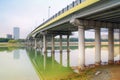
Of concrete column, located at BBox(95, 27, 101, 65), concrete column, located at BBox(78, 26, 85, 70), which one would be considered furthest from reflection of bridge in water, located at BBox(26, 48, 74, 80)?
concrete column, located at BBox(95, 27, 101, 65)

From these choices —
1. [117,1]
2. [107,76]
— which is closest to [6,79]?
[107,76]

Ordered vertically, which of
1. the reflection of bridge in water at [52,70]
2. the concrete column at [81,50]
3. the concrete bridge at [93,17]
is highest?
the concrete bridge at [93,17]

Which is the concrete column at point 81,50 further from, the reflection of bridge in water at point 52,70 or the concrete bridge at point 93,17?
the reflection of bridge in water at point 52,70

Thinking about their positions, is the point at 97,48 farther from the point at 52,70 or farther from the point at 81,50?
the point at 52,70

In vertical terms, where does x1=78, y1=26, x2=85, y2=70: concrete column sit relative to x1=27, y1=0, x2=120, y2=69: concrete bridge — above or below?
below

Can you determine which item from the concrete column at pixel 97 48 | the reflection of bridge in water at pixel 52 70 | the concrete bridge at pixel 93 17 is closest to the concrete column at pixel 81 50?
the concrete bridge at pixel 93 17

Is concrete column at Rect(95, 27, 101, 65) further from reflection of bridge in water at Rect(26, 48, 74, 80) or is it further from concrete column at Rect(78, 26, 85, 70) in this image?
reflection of bridge in water at Rect(26, 48, 74, 80)

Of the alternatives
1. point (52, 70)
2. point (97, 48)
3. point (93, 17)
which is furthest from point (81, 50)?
point (52, 70)

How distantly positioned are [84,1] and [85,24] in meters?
5.88

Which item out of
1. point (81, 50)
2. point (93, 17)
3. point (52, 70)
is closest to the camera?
point (93, 17)

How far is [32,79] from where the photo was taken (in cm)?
2475

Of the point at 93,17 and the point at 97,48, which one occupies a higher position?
the point at 93,17

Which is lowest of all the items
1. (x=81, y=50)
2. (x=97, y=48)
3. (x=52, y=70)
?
(x=52, y=70)

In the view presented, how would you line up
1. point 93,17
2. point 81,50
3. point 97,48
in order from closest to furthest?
1. point 93,17
2. point 81,50
3. point 97,48
